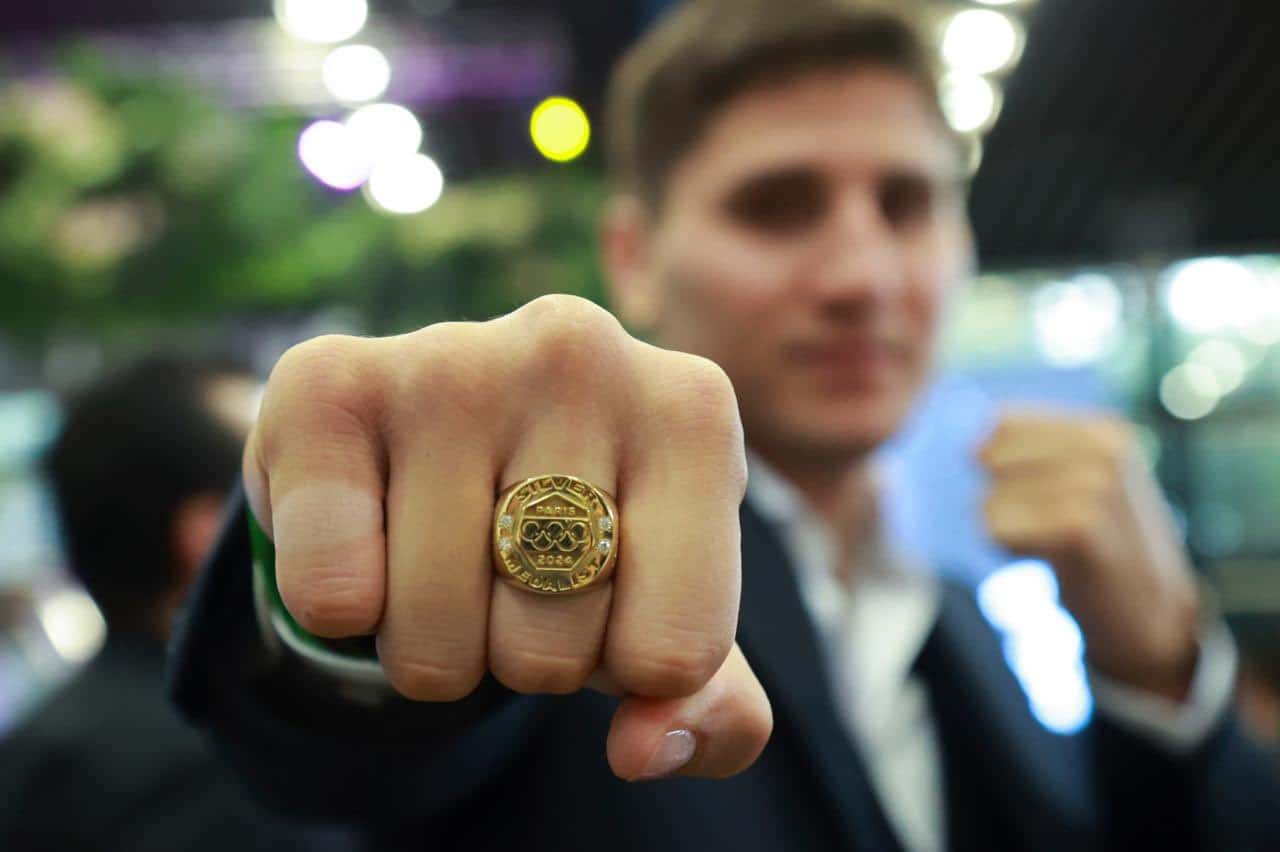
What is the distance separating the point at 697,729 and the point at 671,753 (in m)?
0.01

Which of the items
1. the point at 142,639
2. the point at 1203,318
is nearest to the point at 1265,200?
the point at 1203,318

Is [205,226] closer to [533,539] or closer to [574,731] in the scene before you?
[574,731]

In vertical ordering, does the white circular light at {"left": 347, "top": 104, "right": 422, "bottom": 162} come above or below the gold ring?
below

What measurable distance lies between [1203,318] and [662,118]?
3.77m

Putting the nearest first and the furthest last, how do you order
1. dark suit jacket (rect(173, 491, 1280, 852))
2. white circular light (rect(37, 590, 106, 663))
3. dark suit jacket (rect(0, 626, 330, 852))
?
dark suit jacket (rect(173, 491, 1280, 852))
dark suit jacket (rect(0, 626, 330, 852))
white circular light (rect(37, 590, 106, 663))

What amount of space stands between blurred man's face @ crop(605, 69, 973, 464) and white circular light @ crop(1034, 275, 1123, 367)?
2646mm

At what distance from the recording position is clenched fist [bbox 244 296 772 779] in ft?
1.03

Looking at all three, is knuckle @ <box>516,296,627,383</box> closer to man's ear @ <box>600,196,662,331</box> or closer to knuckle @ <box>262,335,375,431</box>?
knuckle @ <box>262,335,375,431</box>

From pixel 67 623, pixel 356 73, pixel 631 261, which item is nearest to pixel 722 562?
pixel 631 261

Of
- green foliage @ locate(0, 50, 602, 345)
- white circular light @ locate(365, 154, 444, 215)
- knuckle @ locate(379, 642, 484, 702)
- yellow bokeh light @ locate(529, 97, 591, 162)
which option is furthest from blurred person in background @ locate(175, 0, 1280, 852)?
white circular light @ locate(365, 154, 444, 215)

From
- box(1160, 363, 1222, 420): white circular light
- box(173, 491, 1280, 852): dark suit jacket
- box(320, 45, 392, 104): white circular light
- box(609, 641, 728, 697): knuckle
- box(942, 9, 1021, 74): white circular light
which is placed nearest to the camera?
box(609, 641, 728, 697): knuckle

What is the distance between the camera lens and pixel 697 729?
1.11 ft

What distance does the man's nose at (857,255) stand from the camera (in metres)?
0.74

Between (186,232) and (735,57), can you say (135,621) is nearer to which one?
(735,57)
